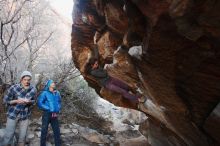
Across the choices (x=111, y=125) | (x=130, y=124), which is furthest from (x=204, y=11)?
(x=130, y=124)

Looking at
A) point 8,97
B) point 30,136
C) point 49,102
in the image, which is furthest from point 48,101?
point 30,136

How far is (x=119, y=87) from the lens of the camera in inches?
301

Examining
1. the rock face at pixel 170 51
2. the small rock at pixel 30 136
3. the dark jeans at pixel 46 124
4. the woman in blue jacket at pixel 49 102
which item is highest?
the rock face at pixel 170 51

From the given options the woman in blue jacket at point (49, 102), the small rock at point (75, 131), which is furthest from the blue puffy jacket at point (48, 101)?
the small rock at point (75, 131)

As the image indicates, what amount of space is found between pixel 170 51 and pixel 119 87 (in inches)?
136

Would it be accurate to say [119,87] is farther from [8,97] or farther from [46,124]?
[8,97]

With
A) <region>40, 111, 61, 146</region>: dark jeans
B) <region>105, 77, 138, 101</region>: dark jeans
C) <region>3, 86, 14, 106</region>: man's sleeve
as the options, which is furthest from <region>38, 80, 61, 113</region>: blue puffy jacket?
<region>105, 77, 138, 101</region>: dark jeans

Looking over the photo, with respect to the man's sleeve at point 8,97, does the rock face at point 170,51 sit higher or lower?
higher

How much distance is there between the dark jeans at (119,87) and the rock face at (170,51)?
1.82 ft

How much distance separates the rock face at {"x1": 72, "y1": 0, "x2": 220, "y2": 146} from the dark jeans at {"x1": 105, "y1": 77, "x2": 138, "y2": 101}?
55 cm

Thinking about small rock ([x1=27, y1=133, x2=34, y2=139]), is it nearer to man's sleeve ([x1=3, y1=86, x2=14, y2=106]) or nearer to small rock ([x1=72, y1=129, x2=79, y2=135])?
small rock ([x1=72, y1=129, x2=79, y2=135])

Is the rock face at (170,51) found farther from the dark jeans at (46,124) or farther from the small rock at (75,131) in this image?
the small rock at (75,131)

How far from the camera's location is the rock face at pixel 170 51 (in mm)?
3770

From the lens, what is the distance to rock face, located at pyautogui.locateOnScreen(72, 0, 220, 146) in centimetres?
377
